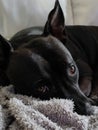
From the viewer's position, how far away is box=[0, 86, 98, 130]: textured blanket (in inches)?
49.3

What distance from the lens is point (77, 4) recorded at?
2.34 meters

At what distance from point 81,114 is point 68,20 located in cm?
105

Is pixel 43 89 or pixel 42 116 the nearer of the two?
pixel 42 116

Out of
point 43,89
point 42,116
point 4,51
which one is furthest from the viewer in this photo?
point 4,51

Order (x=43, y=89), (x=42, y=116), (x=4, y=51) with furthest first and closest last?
(x=4, y=51) → (x=43, y=89) → (x=42, y=116)

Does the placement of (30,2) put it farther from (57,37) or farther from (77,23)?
(57,37)

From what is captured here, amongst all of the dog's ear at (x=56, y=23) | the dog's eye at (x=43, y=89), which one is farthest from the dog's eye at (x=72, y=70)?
the dog's ear at (x=56, y=23)

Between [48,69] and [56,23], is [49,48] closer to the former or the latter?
[48,69]

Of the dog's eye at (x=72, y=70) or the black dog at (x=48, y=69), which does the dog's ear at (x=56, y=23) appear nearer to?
the black dog at (x=48, y=69)

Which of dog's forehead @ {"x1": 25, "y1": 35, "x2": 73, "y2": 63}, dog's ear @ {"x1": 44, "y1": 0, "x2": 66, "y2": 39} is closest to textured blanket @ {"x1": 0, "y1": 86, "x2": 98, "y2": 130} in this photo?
dog's forehead @ {"x1": 25, "y1": 35, "x2": 73, "y2": 63}

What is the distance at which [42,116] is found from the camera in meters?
1.27

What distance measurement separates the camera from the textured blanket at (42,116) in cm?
125

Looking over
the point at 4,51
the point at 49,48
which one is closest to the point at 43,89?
the point at 49,48

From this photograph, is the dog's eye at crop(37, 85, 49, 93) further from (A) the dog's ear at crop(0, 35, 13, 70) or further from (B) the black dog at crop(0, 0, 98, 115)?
(A) the dog's ear at crop(0, 35, 13, 70)
